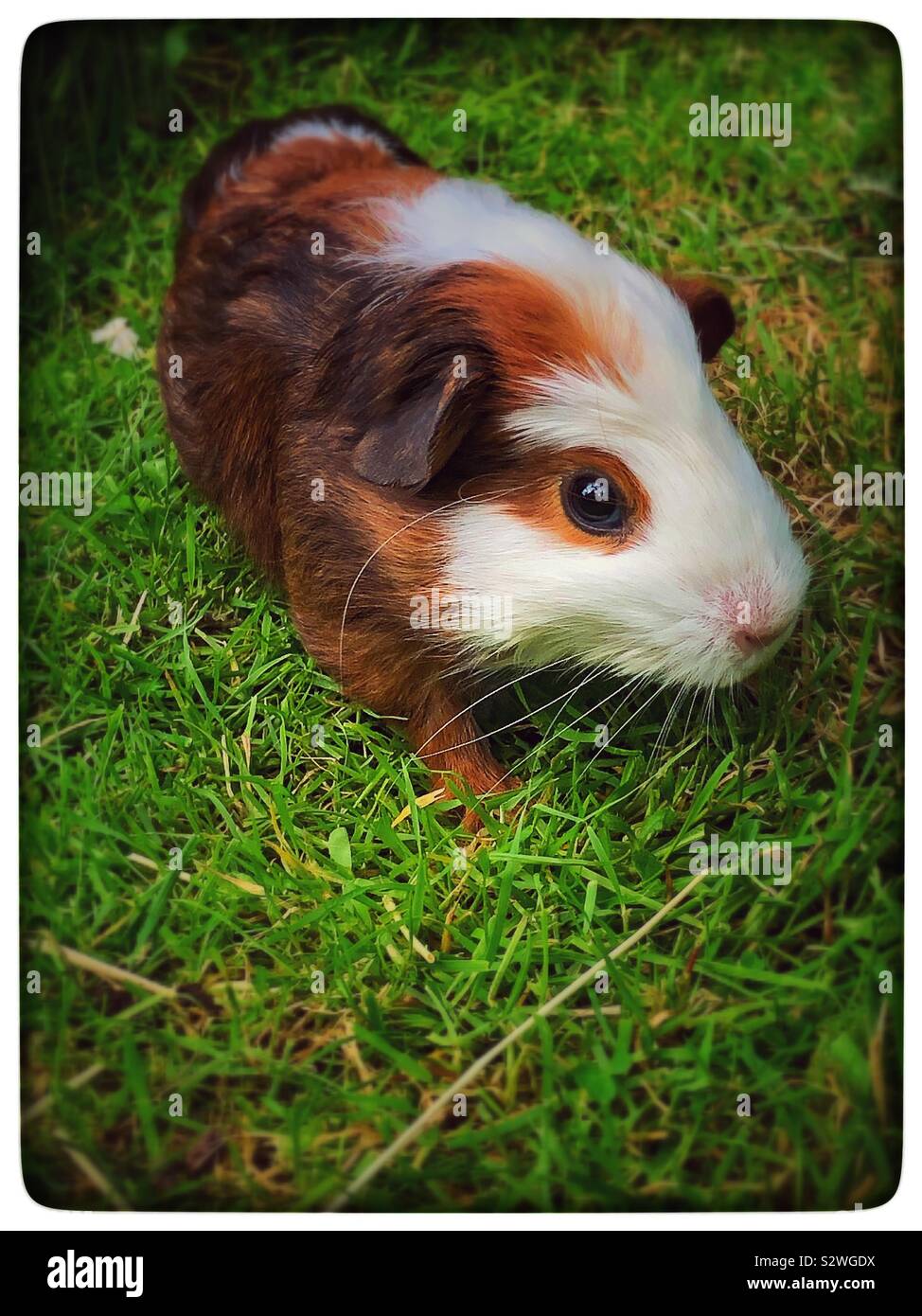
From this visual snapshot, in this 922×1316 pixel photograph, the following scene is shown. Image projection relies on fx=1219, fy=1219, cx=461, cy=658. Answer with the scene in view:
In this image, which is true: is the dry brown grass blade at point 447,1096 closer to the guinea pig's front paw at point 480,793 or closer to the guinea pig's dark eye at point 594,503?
the guinea pig's front paw at point 480,793

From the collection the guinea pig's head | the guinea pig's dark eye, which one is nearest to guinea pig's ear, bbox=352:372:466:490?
the guinea pig's head

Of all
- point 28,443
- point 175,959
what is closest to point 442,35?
point 28,443

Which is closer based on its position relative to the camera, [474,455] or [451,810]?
[474,455]

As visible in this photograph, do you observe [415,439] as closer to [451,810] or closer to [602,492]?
[602,492]

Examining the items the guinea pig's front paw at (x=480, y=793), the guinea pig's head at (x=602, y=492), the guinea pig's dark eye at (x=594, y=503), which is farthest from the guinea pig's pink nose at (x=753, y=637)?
the guinea pig's front paw at (x=480, y=793)

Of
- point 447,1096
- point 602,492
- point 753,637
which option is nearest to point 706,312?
point 602,492
